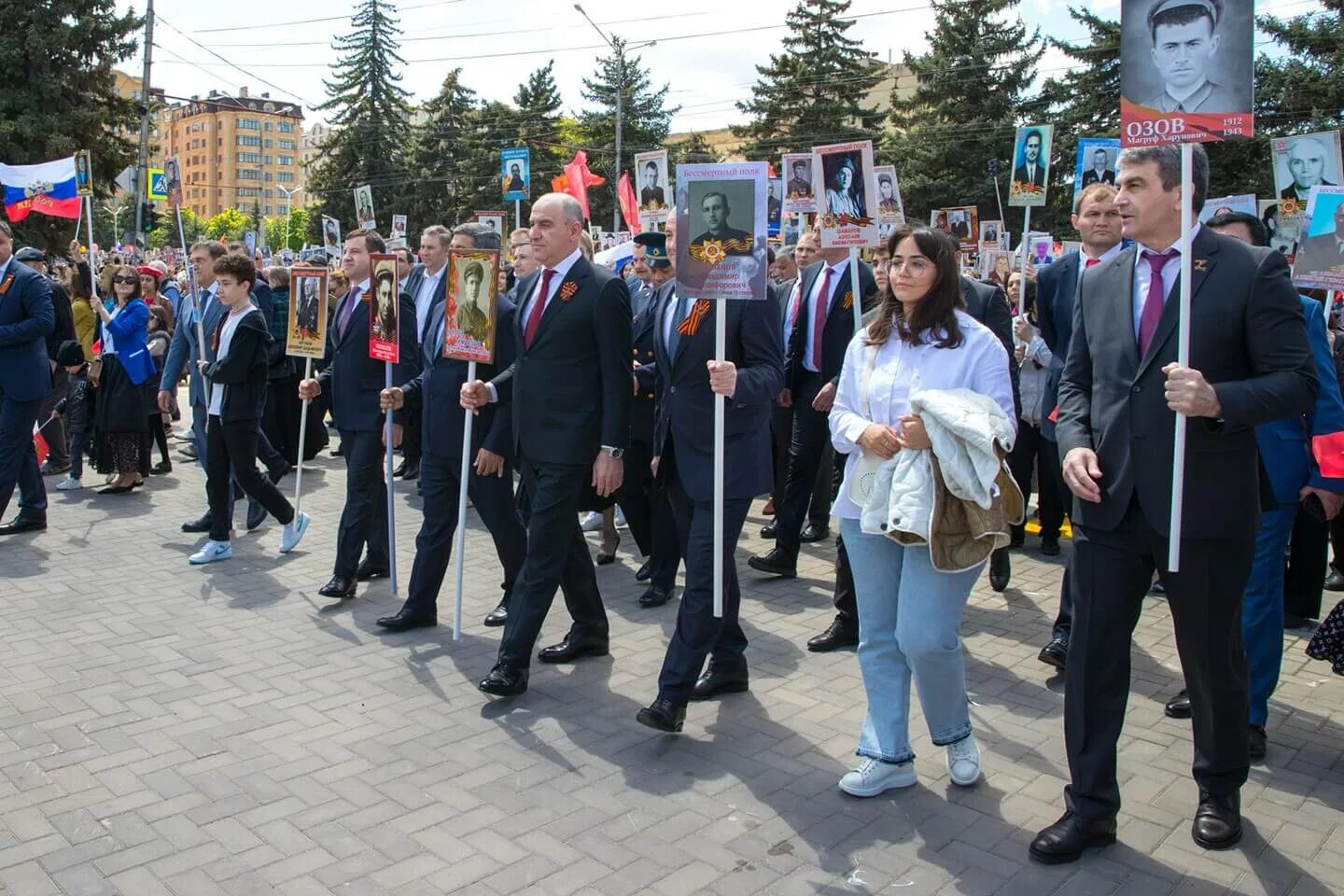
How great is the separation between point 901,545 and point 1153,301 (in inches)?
47.1

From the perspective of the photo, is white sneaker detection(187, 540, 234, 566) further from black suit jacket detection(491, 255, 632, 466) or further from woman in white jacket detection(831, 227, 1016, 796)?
woman in white jacket detection(831, 227, 1016, 796)

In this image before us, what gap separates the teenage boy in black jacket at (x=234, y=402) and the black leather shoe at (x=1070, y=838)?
602cm

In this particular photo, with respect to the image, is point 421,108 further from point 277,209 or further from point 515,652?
point 277,209

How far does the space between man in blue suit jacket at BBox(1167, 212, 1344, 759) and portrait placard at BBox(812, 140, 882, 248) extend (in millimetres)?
1880

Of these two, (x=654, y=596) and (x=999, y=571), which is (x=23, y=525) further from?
(x=999, y=571)

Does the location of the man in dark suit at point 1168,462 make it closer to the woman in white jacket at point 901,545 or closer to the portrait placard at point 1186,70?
the portrait placard at point 1186,70

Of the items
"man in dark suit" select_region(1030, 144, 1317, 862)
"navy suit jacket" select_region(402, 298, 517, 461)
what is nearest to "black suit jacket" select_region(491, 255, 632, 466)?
"navy suit jacket" select_region(402, 298, 517, 461)

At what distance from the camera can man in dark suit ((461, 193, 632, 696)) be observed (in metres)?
5.21

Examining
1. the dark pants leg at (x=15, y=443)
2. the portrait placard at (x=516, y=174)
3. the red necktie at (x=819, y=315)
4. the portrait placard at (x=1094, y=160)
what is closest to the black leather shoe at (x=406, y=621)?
the red necktie at (x=819, y=315)

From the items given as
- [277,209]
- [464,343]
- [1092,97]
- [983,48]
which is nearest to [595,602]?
[464,343]

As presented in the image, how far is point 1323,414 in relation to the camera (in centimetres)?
453

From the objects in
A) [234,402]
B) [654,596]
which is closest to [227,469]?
[234,402]

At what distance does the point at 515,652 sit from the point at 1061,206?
40.9m

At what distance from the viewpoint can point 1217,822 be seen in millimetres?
3854
